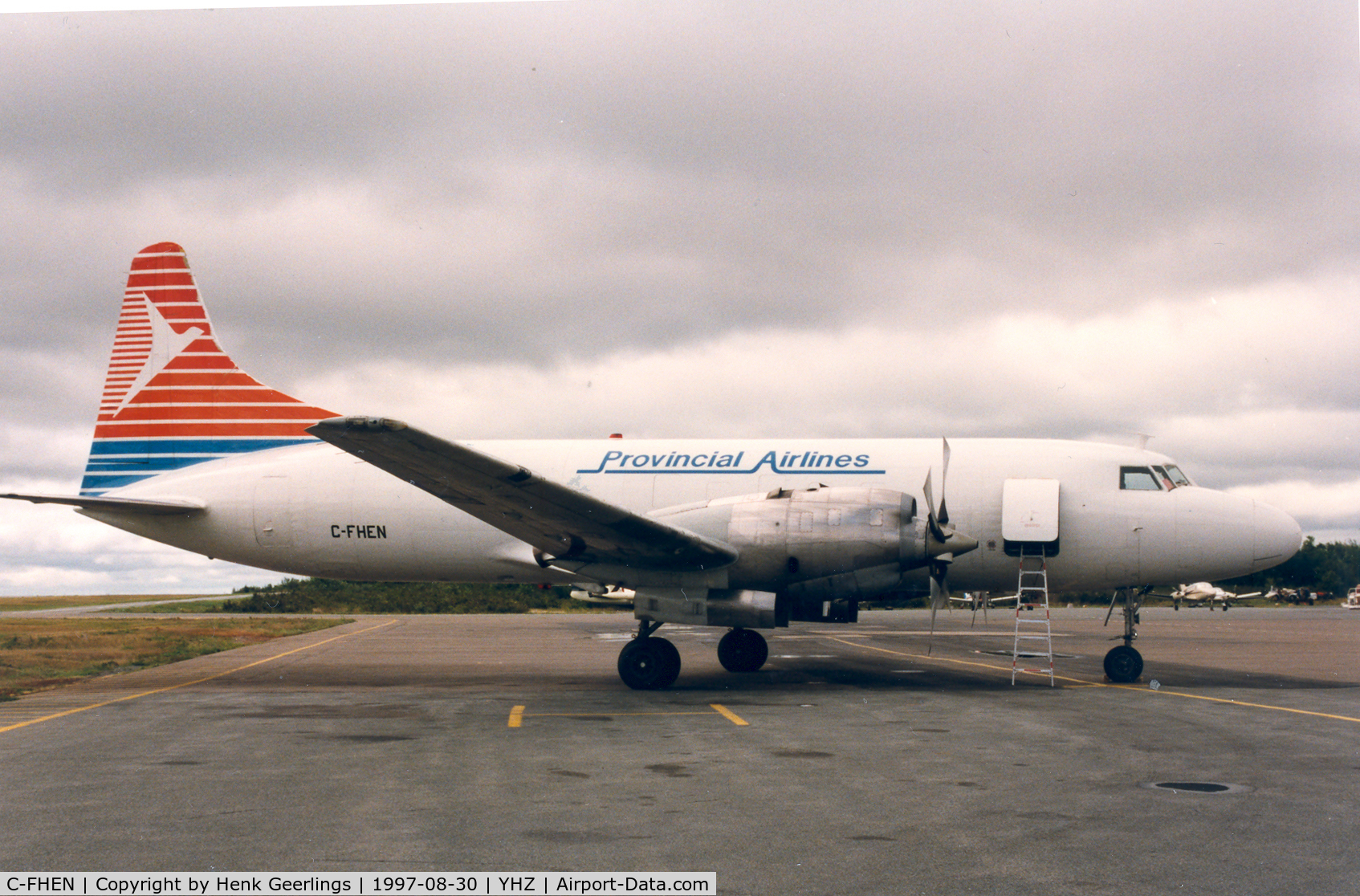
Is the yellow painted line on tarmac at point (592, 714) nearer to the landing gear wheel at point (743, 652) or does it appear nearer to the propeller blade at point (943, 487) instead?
the propeller blade at point (943, 487)

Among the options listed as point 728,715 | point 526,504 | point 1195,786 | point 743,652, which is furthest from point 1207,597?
point 1195,786

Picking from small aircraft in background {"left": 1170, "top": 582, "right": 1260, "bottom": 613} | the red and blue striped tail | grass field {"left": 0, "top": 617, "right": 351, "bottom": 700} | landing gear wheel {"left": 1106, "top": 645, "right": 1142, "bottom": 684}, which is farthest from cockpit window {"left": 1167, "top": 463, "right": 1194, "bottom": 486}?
small aircraft in background {"left": 1170, "top": 582, "right": 1260, "bottom": 613}

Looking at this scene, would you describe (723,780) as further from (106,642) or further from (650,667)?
(106,642)

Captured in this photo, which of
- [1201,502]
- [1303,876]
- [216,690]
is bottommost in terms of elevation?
[216,690]

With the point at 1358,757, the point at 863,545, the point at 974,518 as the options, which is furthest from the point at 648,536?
the point at 1358,757

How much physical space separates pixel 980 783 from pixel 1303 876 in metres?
3.00

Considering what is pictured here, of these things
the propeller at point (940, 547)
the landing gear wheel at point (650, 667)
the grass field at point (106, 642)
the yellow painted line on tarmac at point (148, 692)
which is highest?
the propeller at point (940, 547)

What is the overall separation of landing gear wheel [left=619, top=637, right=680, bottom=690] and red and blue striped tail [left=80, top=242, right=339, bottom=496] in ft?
28.9

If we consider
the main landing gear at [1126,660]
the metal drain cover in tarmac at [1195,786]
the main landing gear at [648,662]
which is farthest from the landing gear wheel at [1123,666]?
the metal drain cover in tarmac at [1195,786]

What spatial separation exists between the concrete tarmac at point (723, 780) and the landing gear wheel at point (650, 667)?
0.26 m

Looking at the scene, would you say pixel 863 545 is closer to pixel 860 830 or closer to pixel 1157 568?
pixel 1157 568

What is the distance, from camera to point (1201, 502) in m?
17.2

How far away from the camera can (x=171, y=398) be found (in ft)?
65.7

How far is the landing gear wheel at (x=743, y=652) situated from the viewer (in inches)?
756
